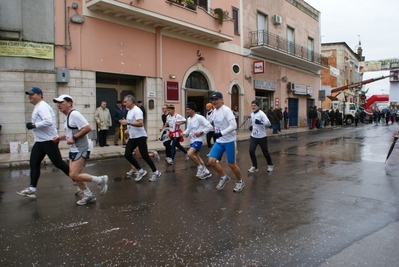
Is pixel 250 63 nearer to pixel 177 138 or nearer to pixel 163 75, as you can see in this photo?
pixel 163 75

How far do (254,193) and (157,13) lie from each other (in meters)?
11.2

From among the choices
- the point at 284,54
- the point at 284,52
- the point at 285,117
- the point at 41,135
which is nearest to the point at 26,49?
the point at 41,135

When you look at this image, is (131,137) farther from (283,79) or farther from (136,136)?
(283,79)

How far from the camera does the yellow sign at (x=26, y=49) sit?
11914 millimetres

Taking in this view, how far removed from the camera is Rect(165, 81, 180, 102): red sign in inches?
660

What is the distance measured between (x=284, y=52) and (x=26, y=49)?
57.8 ft

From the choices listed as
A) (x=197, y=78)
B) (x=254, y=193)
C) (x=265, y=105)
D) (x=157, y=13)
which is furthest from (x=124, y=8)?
(x=265, y=105)

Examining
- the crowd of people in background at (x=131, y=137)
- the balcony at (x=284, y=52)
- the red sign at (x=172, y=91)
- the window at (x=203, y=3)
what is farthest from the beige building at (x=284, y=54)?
the crowd of people in background at (x=131, y=137)

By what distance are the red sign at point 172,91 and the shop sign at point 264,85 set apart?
7.73 m

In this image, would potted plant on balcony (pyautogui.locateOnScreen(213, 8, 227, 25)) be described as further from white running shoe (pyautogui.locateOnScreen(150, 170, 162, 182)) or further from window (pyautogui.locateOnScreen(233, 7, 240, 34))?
white running shoe (pyautogui.locateOnScreen(150, 170, 162, 182))

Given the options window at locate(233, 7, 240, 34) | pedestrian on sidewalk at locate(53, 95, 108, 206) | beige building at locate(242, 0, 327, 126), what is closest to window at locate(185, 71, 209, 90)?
beige building at locate(242, 0, 327, 126)

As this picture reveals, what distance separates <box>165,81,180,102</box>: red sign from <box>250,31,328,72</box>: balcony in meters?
7.87

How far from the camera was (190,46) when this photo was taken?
1830 cm

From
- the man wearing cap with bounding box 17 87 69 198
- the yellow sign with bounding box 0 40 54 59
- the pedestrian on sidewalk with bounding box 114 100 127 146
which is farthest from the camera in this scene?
the pedestrian on sidewalk with bounding box 114 100 127 146
